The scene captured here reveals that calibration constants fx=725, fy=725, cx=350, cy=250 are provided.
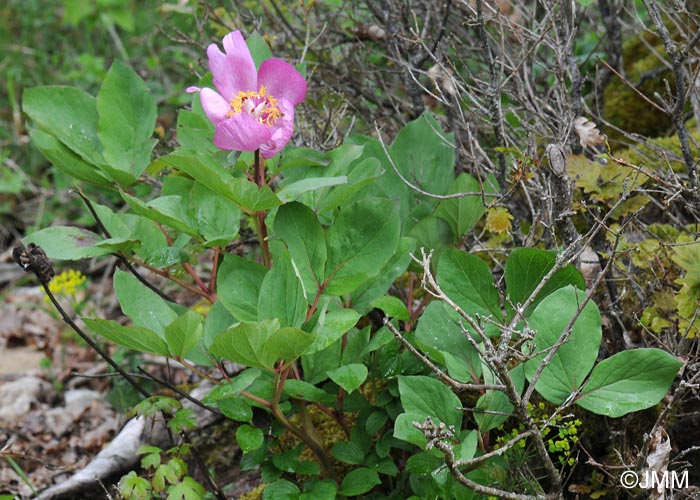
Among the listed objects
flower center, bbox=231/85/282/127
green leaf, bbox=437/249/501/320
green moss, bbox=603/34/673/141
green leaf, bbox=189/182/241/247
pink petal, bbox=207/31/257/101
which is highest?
pink petal, bbox=207/31/257/101

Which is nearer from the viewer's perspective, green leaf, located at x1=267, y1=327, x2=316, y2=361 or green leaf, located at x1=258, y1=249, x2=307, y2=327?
green leaf, located at x1=267, y1=327, x2=316, y2=361

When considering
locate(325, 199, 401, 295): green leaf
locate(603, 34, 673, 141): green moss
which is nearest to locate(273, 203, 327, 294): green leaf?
locate(325, 199, 401, 295): green leaf

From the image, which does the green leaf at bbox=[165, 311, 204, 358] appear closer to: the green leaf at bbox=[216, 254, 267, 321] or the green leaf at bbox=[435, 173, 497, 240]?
the green leaf at bbox=[216, 254, 267, 321]

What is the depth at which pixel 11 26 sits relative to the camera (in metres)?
6.20

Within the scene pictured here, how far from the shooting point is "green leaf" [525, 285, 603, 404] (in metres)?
1.49

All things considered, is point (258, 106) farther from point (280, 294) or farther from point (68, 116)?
point (68, 116)

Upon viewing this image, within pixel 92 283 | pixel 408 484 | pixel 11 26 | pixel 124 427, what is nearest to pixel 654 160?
pixel 408 484

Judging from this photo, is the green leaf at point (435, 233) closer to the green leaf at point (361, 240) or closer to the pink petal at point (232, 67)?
the green leaf at point (361, 240)

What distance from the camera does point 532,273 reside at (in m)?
1.60

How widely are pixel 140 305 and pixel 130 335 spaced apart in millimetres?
201

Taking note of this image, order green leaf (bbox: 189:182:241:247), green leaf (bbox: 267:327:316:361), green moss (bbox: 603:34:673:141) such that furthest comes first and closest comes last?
green moss (bbox: 603:34:673:141)
green leaf (bbox: 189:182:241:247)
green leaf (bbox: 267:327:316:361)

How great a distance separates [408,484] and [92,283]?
10.7ft

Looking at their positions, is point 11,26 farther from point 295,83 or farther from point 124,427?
point 295,83

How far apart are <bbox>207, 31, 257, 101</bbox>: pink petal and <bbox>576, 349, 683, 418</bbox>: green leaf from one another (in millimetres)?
953
